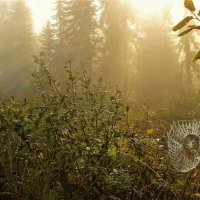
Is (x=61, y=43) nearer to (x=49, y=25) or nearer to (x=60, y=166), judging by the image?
(x=49, y=25)

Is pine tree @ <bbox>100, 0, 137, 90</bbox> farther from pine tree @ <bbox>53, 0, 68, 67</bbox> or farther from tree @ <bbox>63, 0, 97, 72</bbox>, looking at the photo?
pine tree @ <bbox>53, 0, 68, 67</bbox>

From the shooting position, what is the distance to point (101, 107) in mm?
4762

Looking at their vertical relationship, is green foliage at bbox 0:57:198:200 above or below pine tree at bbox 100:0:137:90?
below

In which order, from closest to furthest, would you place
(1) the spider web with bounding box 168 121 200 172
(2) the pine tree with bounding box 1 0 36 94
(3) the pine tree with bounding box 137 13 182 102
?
(1) the spider web with bounding box 168 121 200 172, (3) the pine tree with bounding box 137 13 182 102, (2) the pine tree with bounding box 1 0 36 94

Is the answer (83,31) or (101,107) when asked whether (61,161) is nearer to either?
(101,107)

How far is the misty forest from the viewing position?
404cm

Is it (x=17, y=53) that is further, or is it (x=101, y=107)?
(x=17, y=53)

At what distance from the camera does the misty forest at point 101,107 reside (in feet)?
13.3

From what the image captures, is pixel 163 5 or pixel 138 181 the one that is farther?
pixel 163 5

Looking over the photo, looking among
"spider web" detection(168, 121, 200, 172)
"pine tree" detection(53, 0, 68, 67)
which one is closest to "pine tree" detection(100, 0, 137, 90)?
"pine tree" detection(53, 0, 68, 67)

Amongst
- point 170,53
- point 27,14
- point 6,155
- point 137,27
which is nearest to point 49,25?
point 27,14

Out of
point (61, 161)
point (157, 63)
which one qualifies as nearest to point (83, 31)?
point (157, 63)

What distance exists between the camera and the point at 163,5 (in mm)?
38906

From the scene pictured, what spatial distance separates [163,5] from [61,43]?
9.89m
